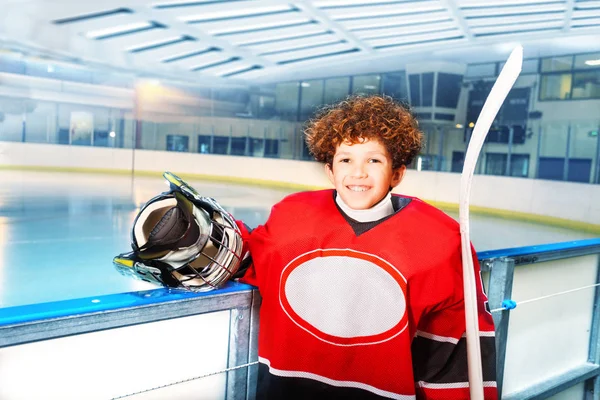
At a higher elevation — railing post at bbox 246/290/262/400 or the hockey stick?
the hockey stick

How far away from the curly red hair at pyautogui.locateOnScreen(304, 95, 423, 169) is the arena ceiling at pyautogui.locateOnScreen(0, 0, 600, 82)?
9.80 metres

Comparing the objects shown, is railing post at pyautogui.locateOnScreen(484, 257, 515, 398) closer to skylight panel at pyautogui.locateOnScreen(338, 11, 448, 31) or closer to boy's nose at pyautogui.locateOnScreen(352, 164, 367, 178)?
boy's nose at pyautogui.locateOnScreen(352, 164, 367, 178)

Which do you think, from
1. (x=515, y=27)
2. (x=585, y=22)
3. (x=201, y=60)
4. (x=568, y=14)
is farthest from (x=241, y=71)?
(x=585, y=22)

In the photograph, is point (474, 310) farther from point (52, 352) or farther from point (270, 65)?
point (270, 65)

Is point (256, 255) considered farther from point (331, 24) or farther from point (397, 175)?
point (331, 24)

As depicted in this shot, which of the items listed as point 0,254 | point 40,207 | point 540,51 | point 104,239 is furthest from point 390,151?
point 540,51

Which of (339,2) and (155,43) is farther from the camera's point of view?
(155,43)

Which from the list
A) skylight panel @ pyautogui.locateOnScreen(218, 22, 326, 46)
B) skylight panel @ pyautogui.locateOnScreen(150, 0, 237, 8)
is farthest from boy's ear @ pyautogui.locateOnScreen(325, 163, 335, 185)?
skylight panel @ pyautogui.locateOnScreen(218, 22, 326, 46)

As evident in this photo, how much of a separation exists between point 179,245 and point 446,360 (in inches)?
18.0

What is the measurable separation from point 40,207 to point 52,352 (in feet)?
21.8

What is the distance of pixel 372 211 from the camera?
91cm

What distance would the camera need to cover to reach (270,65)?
15.3m

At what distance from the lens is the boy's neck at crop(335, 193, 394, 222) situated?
907 millimetres

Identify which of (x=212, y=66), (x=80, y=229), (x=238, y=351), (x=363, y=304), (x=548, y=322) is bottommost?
(x=80, y=229)
